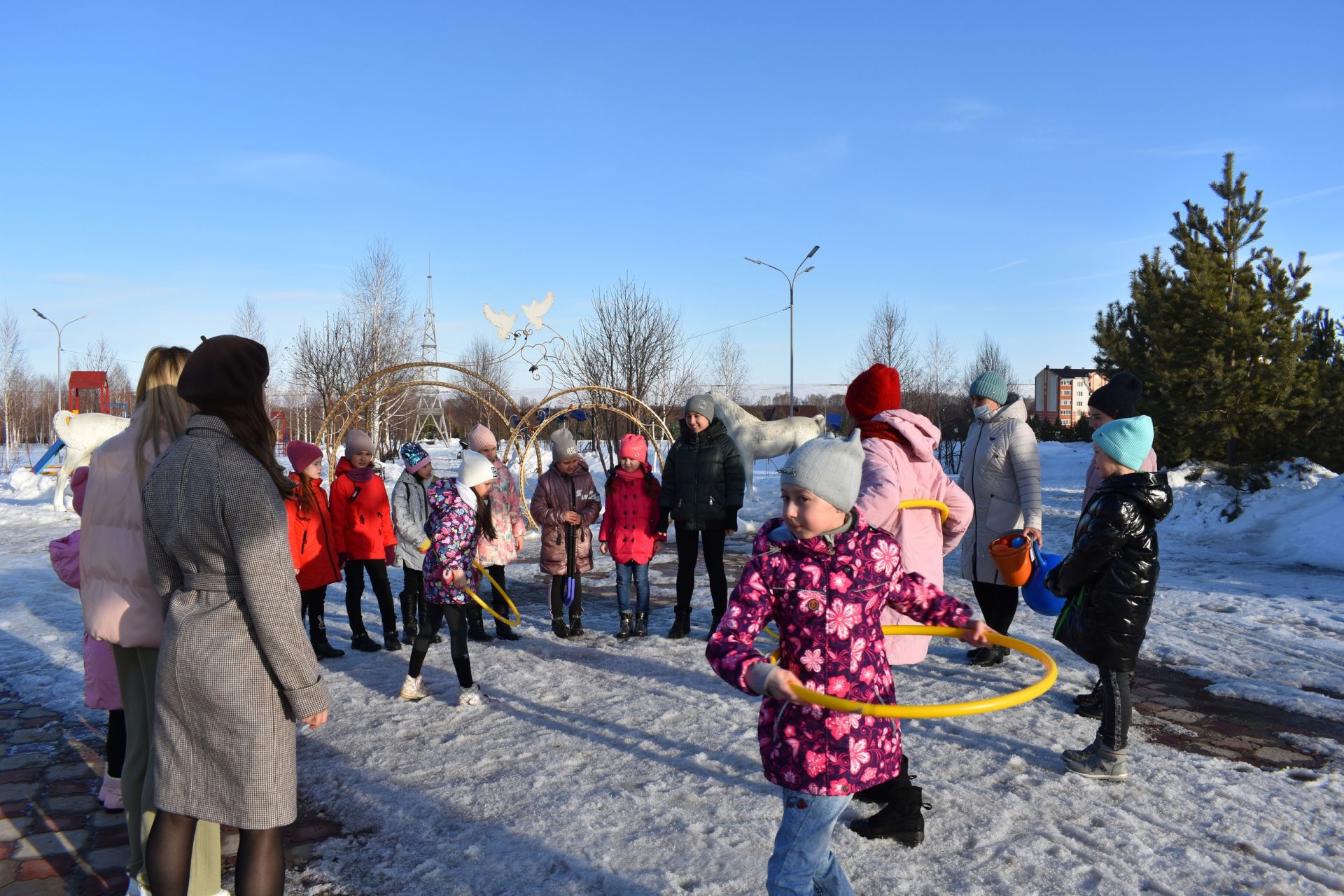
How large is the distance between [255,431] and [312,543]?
4.26m

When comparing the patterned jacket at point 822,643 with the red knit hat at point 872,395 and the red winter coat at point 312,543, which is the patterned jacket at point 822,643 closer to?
the red knit hat at point 872,395

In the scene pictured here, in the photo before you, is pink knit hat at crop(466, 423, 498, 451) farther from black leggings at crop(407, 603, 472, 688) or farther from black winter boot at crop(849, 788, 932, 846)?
black winter boot at crop(849, 788, 932, 846)

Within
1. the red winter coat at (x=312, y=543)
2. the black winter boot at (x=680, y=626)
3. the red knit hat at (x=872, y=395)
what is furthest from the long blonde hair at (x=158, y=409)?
the black winter boot at (x=680, y=626)

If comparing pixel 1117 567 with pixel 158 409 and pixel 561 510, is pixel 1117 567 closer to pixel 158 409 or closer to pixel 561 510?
pixel 158 409

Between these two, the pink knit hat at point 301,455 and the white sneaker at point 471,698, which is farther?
the pink knit hat at point 301,455

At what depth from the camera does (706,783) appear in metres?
4.12

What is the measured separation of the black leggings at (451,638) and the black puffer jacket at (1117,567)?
3.54m

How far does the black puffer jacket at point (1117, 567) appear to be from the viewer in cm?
400

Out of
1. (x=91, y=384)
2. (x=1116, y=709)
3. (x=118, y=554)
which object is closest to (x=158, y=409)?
(x=118, y=554)

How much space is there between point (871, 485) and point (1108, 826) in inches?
69.8

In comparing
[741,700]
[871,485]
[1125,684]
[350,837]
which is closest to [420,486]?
[741,700]

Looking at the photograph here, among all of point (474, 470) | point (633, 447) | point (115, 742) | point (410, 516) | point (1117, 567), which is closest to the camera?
point (115, 742)

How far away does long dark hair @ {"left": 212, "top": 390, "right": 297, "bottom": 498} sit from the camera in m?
2.51

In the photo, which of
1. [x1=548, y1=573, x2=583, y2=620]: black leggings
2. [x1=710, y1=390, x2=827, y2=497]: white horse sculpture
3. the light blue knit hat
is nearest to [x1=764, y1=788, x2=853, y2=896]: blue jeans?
the light blue knit hat
